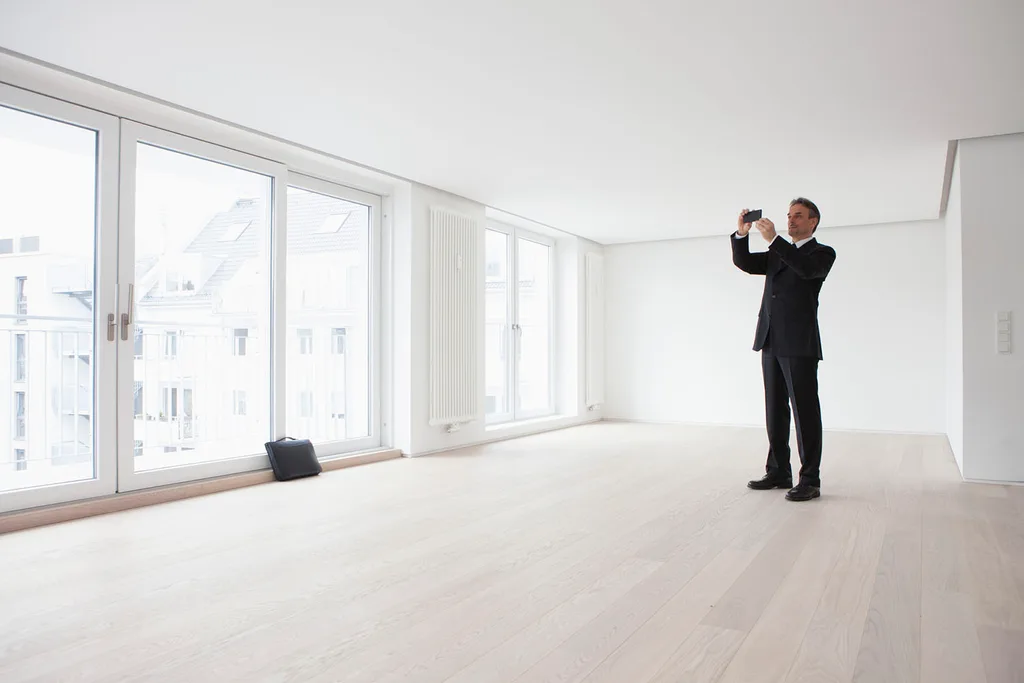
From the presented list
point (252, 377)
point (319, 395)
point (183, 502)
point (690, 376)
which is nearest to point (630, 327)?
point (690, 376)

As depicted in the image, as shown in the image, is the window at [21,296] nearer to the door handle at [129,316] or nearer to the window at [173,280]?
the door handle at [129,316]

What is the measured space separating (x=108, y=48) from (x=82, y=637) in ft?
7.81

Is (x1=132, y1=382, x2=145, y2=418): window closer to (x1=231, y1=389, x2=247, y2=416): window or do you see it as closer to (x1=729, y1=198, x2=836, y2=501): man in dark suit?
(x1=231, y1=389, x2=247, y2=416): window

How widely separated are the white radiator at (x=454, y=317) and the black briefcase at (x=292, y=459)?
1.21 meters

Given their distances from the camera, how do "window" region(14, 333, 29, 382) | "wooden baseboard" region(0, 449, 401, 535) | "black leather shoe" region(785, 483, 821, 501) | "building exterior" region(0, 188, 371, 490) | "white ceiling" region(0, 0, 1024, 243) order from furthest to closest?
"building exterior" region(0, 188, 371, 490)
"window" region(14, 333, 29, 382)
"black leather shoe" region(785, 483, 821, 501)
"wooden baseboard" region(0, 449, 401, 535)
"white ceiling" region(0, 0, 1024, 243)

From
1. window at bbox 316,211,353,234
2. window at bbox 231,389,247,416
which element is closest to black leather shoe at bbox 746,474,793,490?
window at bbox 316,211,353,234

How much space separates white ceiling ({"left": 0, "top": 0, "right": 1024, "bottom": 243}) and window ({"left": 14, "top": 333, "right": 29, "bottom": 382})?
178 centimetres

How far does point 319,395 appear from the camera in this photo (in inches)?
237

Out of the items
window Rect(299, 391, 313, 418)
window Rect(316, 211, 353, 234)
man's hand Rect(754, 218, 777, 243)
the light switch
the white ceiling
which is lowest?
window Rect(299, 391, 313, 418)

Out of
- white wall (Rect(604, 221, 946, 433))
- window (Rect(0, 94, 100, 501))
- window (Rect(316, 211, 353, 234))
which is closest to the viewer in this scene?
window (Rect(0, 94, 100, 501))

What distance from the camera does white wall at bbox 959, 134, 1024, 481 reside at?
4375 millimetres

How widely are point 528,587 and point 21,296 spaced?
3.35 metres

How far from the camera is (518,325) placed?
7504 mm

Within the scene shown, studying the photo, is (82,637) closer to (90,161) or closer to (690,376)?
(90,161)
